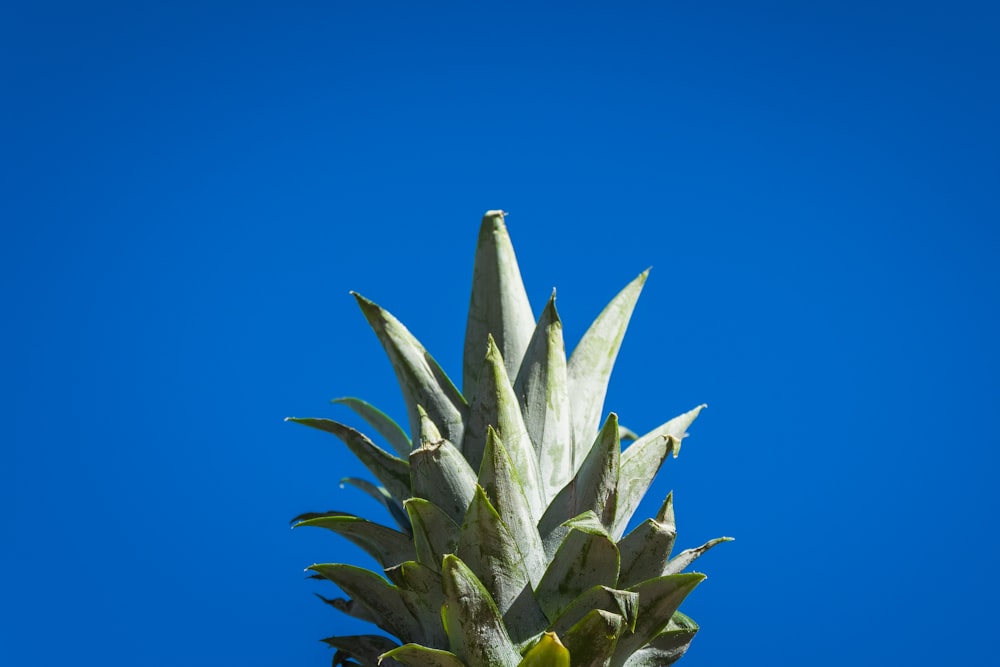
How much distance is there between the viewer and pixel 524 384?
1939mm

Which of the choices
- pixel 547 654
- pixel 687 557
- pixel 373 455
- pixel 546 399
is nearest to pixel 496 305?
pixel 546 399

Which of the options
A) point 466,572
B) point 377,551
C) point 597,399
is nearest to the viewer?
point 466,572

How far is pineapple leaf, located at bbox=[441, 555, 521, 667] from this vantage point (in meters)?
Result: 1.59

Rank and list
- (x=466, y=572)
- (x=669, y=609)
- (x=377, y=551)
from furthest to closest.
Answer: 1. (x=377, y=551)
2. (x=669, y=609)
3. (x=466, y=572)

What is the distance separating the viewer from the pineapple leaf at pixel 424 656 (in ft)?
5.31

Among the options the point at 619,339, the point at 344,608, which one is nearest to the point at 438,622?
the point at 344,608

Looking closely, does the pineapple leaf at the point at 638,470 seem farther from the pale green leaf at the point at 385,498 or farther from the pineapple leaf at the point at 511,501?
the pale green leaf at the point at 385,498

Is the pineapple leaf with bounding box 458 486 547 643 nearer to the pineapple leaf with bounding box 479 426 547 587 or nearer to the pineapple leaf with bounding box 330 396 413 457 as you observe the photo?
the pineapple leaf with bounding box 479 426 547 587

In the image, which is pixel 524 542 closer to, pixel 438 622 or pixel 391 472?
pixel 438 622

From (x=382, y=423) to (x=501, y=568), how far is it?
589mm

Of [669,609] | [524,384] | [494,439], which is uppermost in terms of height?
[524,384]

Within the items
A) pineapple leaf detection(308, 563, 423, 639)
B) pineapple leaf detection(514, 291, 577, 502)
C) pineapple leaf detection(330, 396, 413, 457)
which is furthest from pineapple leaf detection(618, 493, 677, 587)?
Result: pineapple leaf detection(330, 396, 413, 457)

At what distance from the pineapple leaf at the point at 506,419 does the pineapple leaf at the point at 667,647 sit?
0.31 meters

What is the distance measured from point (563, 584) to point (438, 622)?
0.74 ft
